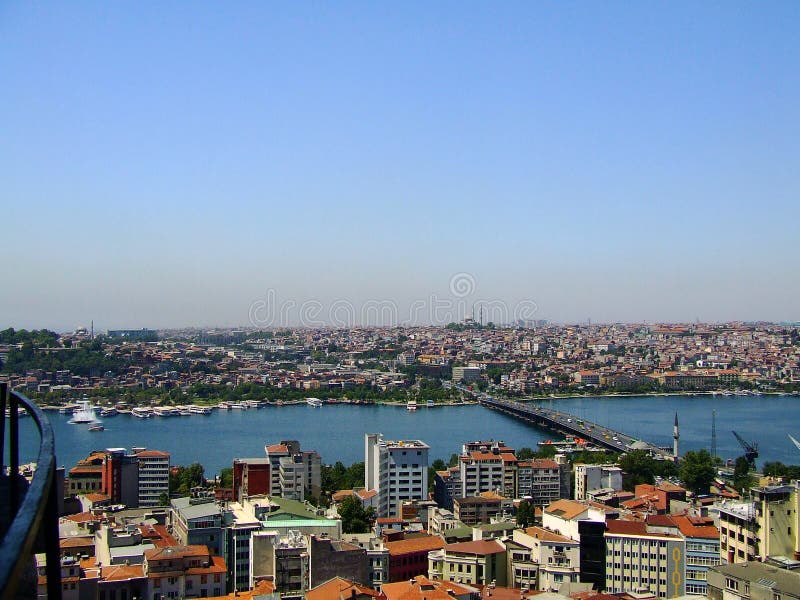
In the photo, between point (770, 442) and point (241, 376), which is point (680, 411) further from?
point (241, 376)

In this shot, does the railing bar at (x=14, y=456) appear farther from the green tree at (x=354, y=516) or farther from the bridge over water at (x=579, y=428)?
the bridge over water at (x=579, y=428)

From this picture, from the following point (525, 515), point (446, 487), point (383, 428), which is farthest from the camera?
point (383, 428)

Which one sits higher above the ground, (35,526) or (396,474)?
(35,526)

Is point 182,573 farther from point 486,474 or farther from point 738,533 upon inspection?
point 486,474

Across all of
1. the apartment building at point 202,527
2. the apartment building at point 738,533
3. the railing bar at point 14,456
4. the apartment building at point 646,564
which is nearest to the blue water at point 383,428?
the apartment building at point 202,527

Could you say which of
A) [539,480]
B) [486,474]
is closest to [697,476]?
[539,480]

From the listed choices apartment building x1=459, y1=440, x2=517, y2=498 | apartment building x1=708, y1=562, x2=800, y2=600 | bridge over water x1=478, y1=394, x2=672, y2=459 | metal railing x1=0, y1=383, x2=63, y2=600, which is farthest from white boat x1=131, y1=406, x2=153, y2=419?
metal railing x1=0, y1=383, x2=63, y2=600

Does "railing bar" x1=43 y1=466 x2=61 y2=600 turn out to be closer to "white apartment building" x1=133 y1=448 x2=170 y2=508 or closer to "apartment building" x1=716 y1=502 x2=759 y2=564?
"apartment building" x1=716 y1=502 x2=759 y2=564
